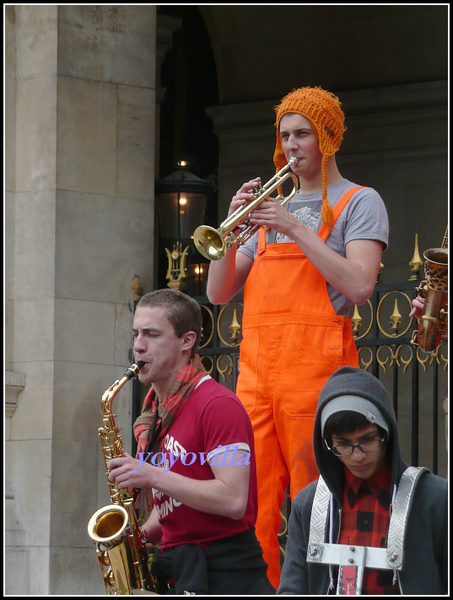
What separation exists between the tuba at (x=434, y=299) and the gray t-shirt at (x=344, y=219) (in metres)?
0.89

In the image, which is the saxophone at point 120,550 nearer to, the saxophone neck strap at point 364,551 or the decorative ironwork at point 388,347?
the saxophone neck strap at point 364,551

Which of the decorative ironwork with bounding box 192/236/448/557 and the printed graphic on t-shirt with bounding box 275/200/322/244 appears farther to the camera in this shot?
the decorative ironwork with bounding box 192/236/448/557

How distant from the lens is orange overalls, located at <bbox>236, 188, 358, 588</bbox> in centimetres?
539

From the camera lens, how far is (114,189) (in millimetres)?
8180

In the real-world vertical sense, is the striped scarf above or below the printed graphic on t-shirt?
below

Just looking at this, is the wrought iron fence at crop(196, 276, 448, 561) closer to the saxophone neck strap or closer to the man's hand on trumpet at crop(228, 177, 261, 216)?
the man's hand on trumpet at crop(228, 177, 261, 216)

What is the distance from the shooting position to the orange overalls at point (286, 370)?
17.7 ft

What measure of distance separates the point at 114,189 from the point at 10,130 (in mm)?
777

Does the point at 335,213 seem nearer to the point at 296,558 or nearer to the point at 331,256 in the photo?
the point at 331,256

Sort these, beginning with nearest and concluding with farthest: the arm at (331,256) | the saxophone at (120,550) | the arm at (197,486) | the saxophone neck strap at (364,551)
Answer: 1. the saxophone neck strap at (364,551)
2. the arm at (197,486)
3. the saxophone at (120,550)
4. the arm at (331,256)

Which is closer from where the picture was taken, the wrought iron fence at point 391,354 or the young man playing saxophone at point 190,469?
the young man playing saxophone at point 190,469

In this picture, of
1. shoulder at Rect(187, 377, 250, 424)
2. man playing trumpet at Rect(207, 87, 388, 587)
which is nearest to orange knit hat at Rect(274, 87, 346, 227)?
man playing trumpet at Rect(207, 87, 388, 587)

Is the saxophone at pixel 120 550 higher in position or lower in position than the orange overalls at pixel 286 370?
lower

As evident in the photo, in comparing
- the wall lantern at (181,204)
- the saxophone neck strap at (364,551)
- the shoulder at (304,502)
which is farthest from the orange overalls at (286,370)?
the wall lantern at (181,204)
